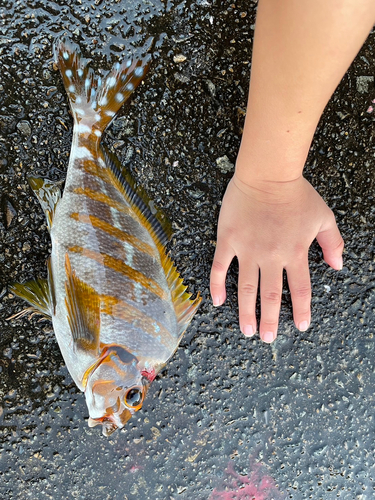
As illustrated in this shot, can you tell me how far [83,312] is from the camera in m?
1.55

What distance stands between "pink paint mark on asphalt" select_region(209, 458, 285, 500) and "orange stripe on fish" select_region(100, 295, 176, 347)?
1.01m

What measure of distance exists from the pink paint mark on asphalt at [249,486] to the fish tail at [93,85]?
1.96 metres

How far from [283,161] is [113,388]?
121 cm

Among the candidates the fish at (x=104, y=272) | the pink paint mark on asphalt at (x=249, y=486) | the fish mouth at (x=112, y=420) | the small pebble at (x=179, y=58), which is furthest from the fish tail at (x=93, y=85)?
the pink paint mark on asphalt at (x=249, y=486)

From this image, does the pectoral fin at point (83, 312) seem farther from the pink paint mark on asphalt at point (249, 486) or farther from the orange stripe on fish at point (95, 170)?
the pink paint mark on asphalt at point (249, 486)

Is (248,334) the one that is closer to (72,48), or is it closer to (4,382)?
(4,382)

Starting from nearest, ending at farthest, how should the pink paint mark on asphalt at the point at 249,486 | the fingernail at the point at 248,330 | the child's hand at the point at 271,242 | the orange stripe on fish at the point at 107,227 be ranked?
the orange stripe on fish at the point at 107,227 → the child's hand at the point at 271,242 → the fingernail at the point at 248,330 → the pink paint mark on asphalt at the point at 249,486

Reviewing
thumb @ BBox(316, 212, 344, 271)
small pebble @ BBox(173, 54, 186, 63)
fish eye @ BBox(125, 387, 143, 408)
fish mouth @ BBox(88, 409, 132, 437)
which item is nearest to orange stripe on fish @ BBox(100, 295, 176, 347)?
fish eye @ BBox(125, 387, 143, 408)

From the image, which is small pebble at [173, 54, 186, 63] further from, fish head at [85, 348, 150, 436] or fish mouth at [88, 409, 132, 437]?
fish mouth at [88, 409, 132, 437]

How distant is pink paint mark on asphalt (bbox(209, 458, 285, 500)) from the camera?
2.03m

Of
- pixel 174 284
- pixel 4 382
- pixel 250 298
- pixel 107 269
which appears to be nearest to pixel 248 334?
pixel 250 298

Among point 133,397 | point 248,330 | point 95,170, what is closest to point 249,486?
point 248,330

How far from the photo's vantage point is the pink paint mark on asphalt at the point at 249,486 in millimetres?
2029

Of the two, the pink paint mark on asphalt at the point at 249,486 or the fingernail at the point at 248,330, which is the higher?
the fingernail at the point at 248,330
